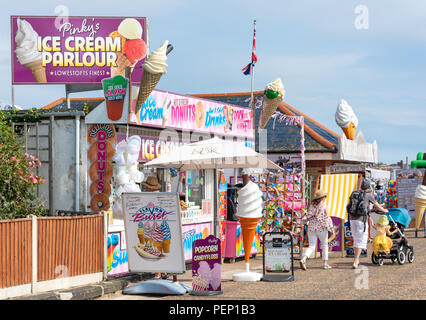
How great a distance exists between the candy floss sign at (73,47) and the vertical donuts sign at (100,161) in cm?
329

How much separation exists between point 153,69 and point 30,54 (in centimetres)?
486

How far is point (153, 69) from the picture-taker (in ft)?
42.9

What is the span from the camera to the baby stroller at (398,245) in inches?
562

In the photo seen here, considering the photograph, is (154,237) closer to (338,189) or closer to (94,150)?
(94,150)

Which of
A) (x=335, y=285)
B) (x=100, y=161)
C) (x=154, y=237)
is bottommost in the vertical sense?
(x=335, y=285)

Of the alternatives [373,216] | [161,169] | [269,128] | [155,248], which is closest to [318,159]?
[269,128]

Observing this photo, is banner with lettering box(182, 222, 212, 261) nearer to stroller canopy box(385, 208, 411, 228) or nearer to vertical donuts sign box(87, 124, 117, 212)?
vertical donuts sign box(87, 124, 117, 212)

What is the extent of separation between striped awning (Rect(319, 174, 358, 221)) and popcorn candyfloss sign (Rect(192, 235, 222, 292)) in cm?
889

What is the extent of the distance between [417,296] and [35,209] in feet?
23.0

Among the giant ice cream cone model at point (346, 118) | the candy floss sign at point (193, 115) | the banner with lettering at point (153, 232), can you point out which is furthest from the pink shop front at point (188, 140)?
the giant ice cream cone model at point (346, 118)

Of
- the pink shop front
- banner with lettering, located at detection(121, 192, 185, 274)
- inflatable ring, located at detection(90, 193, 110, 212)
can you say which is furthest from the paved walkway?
inflatable ring, located at detection(90, 193, 110, 212)

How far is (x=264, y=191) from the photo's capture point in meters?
17.3

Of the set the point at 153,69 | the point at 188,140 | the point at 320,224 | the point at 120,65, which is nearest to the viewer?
the point at 153,69

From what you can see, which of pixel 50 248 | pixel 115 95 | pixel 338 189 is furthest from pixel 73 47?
pixel 338 189
